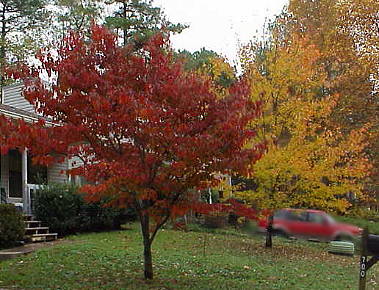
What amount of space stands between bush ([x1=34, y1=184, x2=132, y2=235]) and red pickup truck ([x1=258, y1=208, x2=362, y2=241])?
209 inches

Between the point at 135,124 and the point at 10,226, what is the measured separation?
5929 mm

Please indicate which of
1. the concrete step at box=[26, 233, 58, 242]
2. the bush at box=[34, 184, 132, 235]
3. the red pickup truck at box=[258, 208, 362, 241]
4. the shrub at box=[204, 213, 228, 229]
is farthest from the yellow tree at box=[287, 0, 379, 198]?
the concrete step at box=[26, 233, 58, 242]

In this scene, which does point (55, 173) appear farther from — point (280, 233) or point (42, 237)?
point (280, 233)

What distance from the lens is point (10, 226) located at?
500 inches

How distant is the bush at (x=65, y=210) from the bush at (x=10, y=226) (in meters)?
2.24

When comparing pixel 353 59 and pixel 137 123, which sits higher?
pixel 353 59

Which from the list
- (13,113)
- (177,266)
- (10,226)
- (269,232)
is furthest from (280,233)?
(13,113)

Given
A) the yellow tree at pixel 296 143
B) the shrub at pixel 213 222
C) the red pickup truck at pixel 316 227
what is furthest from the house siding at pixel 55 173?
the red pickup truck at pixel 316 227

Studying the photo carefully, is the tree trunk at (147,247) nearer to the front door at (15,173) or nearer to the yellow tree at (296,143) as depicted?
the yellow tree at (296,143)

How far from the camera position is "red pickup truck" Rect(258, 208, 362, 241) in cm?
1262

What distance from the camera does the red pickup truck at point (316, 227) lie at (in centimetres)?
1262

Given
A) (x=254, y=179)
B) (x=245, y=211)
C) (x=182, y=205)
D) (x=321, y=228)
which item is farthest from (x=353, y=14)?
(x=182, y=205)

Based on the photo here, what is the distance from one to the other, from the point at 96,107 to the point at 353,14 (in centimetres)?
1725

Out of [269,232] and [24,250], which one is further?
[269,232]
